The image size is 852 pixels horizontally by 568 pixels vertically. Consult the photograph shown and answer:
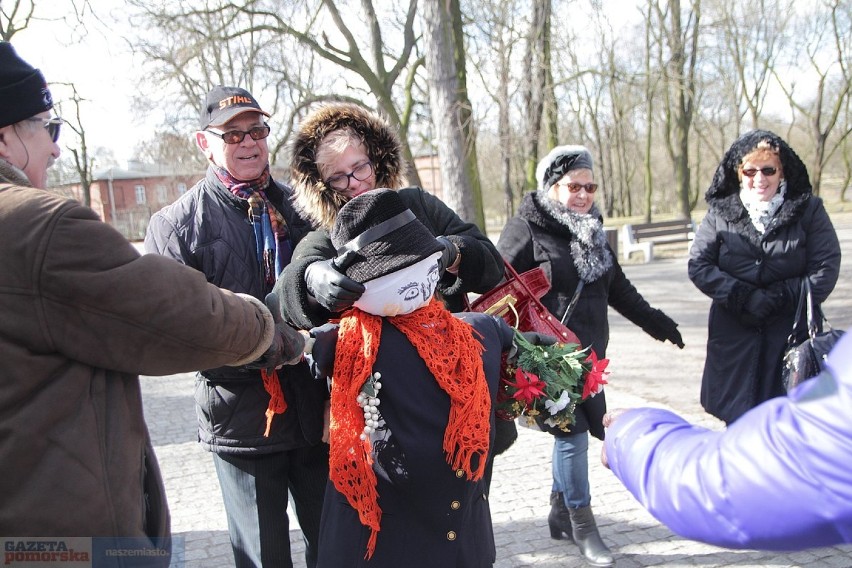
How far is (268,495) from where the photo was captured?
2.77m

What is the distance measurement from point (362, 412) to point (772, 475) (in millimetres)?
1239

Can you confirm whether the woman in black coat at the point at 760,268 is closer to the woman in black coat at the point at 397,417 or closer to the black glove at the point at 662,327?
the black glove at the point at 662,327

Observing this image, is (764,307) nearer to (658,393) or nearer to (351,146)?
(351,146)

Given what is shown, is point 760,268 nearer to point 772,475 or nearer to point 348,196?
point 348,196

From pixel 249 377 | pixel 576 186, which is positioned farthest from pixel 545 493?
pixel 249 377

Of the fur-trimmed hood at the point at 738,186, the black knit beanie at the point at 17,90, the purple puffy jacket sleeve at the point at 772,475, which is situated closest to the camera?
the purple puffy jacket sleeve at the point at 772,475

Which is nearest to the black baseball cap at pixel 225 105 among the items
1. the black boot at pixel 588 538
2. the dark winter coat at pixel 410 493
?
the dark winter coat at pixel 410 493

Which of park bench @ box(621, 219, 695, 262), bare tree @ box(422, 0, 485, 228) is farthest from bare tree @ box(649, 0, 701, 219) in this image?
bare tree @ box(422, 0, 485, 228)

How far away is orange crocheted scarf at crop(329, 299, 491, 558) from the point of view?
2238 millimetres

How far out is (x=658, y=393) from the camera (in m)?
6.79

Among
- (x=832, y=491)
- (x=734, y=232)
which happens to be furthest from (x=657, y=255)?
(x=832, y=491)

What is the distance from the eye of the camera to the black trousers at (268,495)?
9.02 feet

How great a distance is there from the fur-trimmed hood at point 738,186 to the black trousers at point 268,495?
2.62 meters

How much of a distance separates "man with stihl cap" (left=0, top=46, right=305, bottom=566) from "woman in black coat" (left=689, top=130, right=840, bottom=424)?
9.92 feet
